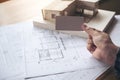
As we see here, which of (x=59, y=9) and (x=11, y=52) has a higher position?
(x=59, y=9)

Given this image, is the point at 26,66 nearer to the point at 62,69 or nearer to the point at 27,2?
the point at 62,69

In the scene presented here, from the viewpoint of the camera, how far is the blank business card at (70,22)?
2.88 feet

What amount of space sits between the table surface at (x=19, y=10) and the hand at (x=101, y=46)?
1.43ft

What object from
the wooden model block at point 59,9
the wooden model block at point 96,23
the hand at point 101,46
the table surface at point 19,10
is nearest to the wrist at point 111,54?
the hand at point 101,46

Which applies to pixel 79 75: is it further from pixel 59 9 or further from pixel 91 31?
pixel 59 9

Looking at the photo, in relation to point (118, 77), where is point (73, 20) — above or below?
above

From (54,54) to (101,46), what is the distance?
7.5 inches

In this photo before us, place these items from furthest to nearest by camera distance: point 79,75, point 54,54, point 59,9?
point 59,9, point 54,54, point 79,75

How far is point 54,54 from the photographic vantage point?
0.80 meters

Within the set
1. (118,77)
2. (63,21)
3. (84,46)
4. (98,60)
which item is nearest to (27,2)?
(63,21)

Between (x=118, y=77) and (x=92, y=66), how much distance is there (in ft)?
0.33

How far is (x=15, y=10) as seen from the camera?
122 cm

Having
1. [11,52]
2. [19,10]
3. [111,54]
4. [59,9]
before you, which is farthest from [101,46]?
[19,10]

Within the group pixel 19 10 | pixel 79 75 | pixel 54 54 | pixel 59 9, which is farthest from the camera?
pixel 19 10
